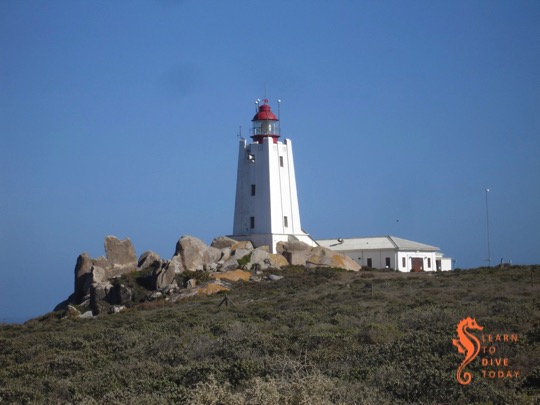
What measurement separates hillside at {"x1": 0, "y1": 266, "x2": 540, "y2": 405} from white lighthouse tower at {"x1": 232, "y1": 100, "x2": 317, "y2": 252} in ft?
55.1

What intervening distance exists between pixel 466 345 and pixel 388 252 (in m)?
Result: 32.7

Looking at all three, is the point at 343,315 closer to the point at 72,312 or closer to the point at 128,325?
the point at 128,325

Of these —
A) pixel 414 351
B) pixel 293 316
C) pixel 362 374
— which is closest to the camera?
pixel 362 374

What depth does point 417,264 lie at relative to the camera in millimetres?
46812

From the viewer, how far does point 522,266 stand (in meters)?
41.6

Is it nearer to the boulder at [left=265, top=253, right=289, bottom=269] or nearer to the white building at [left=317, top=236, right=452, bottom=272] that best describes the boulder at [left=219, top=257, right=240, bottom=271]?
the boulder at [left=265, top=253, right=289, bottom=269]

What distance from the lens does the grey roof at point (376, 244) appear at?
46.1m

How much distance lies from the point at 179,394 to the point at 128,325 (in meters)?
12.7

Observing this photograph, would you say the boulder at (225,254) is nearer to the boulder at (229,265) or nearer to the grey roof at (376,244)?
the boulder at (229,265)

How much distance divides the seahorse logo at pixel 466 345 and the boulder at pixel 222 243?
26354 millimetres

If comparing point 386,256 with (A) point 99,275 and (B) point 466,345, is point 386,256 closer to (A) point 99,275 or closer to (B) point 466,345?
(A) point 99,275

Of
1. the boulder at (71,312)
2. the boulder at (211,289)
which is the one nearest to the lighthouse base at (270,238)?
the boulder at (211,289)

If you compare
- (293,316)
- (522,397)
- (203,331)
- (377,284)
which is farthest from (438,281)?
(522,397)

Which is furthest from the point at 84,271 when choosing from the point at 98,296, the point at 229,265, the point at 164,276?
the point at 229,265
